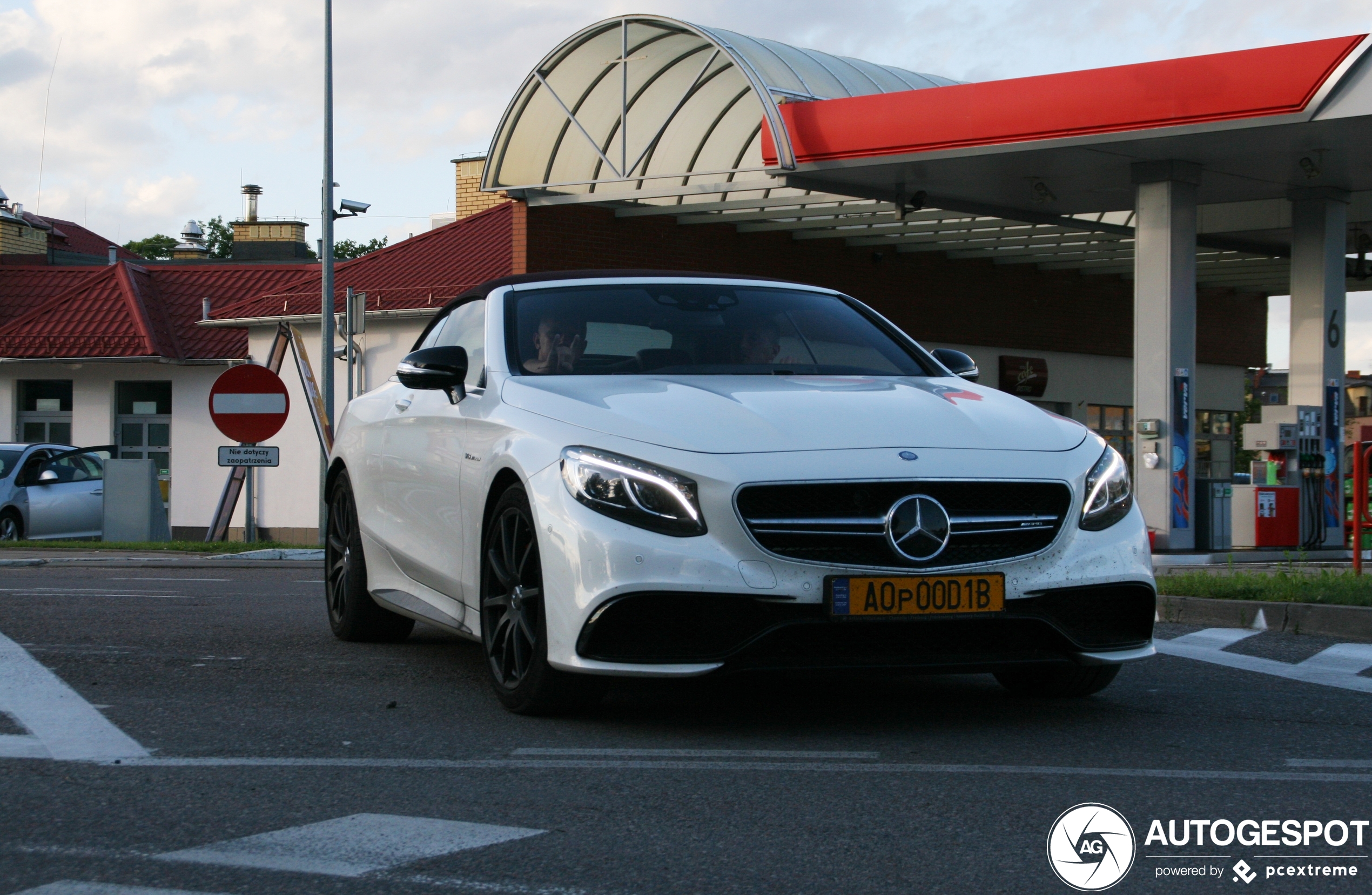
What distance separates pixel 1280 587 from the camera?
1013 cm

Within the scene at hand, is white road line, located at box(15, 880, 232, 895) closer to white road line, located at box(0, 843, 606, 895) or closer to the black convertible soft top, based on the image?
white road line, located at box(0, 843, 606, 895)

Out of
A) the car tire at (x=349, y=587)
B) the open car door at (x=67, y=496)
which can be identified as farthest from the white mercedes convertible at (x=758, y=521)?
the open car door at (x=67, y=496)

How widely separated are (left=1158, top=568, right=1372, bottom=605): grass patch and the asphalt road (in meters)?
2.37

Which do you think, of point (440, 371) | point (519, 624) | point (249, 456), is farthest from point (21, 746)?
point (249, 456)

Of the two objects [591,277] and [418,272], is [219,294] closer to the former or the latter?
[418,272]

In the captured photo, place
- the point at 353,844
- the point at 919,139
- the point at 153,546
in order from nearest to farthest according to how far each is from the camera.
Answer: the point at 353,844 < the point at 919,139 < the point at 153,546

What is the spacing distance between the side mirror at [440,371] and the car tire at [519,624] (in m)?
0.77

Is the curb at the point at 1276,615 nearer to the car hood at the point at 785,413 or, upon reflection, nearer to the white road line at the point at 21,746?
the car hood at the point at 785,413

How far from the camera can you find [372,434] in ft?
24.8

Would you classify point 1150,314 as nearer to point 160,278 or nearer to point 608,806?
point 608,806

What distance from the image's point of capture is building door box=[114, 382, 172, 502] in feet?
108

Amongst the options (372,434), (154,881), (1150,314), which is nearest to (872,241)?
(1150,314)

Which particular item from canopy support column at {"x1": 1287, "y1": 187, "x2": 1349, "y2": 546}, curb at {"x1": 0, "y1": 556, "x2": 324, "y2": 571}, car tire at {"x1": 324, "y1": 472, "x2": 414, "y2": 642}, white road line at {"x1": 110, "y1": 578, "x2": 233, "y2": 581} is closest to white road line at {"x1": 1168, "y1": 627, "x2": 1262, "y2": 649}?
car tire at {"x1": 324, "y1": 472, "x2": 414, "y2": 642}

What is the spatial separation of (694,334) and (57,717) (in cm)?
259
